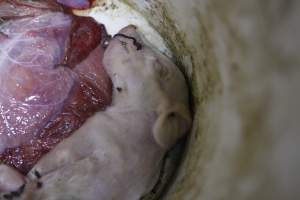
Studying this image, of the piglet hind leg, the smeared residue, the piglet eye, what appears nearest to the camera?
the piglet hind leg

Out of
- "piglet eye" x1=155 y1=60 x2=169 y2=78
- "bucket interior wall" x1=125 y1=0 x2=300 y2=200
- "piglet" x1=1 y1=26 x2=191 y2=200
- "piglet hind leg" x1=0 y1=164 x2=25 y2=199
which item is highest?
"bucket interior wall" x1=125 y1=0 x2=300 y2=200

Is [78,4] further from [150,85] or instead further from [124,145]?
[124,145]

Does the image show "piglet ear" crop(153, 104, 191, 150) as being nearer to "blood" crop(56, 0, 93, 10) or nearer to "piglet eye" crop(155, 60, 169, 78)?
"piglet eye" crop(155, 60, 169, 78)

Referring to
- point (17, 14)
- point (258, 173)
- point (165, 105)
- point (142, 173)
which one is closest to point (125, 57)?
point (165, 105)

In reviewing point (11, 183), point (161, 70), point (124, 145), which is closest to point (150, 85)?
point (161, 70)

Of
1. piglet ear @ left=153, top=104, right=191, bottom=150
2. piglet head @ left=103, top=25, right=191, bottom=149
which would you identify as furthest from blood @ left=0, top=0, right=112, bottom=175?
piglet ear @ left=153, top=104, right=191, bottom=150

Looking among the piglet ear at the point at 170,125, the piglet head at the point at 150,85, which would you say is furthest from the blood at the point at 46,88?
the piglet ear at the point at 170,125

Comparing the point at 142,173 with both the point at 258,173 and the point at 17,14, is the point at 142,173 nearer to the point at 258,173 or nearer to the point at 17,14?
the point at 258,173
